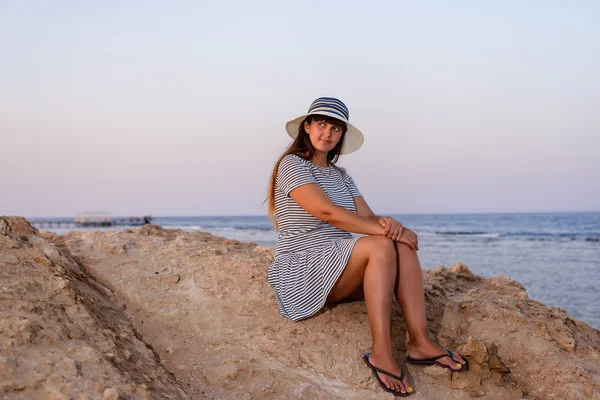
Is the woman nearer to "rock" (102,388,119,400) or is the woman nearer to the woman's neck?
the woman's neck

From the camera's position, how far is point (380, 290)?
3.26 m

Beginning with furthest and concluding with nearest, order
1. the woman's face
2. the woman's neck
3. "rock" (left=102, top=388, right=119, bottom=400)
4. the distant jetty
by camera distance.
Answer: the distant jetty
the woman's neck
the woman's face
"rock" (left=102, top=388, right=119, bottom=400)

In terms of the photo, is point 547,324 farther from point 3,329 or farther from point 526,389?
point 3,329

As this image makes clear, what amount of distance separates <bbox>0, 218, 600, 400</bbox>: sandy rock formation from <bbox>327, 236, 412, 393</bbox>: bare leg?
143 millimetres

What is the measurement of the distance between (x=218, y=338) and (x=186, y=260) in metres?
0.90

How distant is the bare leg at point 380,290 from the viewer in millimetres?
3260

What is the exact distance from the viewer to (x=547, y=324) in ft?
13.4

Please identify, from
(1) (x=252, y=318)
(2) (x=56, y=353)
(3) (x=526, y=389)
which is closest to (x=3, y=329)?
(2) (x=56, y=353)

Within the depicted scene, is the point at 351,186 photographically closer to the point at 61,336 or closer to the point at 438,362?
the point at 438,362

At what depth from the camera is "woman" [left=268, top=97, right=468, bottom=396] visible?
3.29 meters

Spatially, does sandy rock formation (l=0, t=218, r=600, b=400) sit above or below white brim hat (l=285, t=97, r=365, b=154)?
below

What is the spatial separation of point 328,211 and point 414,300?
29.9 inches

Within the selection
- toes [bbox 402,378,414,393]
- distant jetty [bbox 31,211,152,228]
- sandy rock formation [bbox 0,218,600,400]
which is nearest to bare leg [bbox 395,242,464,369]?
sandy rock formation [bbox 0,218,600,400]

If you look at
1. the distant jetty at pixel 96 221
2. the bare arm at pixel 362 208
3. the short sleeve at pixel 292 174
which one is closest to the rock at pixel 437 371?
the bare arm at pixel 362 208
